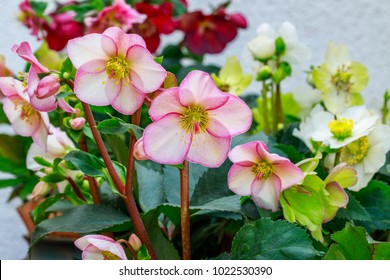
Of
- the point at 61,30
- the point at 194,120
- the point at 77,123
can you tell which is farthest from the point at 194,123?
the point at 61,30

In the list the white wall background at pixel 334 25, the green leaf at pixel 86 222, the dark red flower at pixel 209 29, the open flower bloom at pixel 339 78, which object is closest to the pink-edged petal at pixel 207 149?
the green leaf at pixel 86 222

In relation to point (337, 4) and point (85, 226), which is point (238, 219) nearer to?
point (85, 226)

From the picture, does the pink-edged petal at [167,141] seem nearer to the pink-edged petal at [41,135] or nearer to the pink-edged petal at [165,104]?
the pink-edged petal at [165,104]

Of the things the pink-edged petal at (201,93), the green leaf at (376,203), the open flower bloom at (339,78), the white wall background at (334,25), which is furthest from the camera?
the white wall background at (334,25)

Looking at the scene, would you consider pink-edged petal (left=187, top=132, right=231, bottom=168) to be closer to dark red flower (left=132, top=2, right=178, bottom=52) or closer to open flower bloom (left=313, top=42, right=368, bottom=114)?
open flower bloom (left=313, top=42, right=368, bottom=114)

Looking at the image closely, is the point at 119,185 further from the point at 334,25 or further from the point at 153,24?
the point at 334,25

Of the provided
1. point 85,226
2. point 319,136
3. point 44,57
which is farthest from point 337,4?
point 85,226

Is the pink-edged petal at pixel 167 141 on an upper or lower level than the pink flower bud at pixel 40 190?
upper
